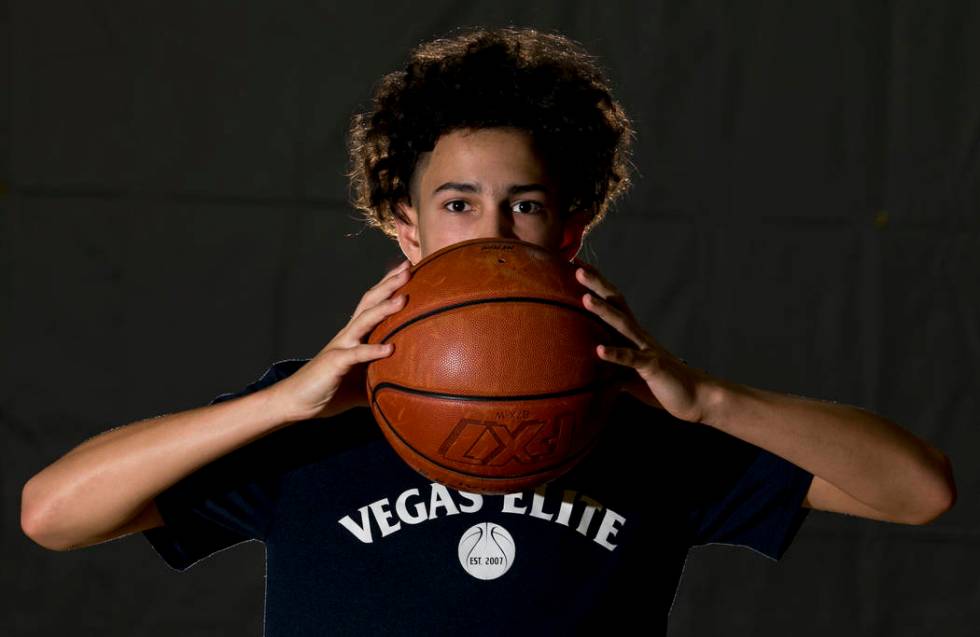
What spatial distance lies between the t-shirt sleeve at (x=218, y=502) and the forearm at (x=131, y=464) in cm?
6

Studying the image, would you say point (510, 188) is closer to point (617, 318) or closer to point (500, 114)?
point (500, 114)

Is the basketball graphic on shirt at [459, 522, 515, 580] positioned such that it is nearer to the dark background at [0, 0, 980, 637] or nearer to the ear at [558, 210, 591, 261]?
the ear at [558, 210, 591, 261]

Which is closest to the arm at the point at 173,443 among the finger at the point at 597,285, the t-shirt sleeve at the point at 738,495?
the finger at the point at 597,285

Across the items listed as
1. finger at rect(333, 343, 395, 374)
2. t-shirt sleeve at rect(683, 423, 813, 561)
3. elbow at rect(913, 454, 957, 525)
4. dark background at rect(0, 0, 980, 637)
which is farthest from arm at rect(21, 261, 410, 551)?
dark background at rect(0, 0, 980, 637)

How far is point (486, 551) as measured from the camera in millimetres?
1128

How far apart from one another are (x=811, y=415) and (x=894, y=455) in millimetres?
102

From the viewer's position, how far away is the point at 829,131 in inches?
79.8

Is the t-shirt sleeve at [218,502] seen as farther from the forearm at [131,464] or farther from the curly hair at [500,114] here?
the curly hair at [500,114]

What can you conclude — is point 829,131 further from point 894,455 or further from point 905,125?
point 894,455

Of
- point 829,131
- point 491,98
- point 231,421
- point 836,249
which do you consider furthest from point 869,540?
point 231,421

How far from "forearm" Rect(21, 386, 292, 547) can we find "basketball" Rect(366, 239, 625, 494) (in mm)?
146

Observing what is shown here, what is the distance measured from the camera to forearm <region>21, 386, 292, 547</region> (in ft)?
3.35

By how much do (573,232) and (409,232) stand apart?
205mm

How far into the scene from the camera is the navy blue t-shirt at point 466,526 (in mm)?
1120
